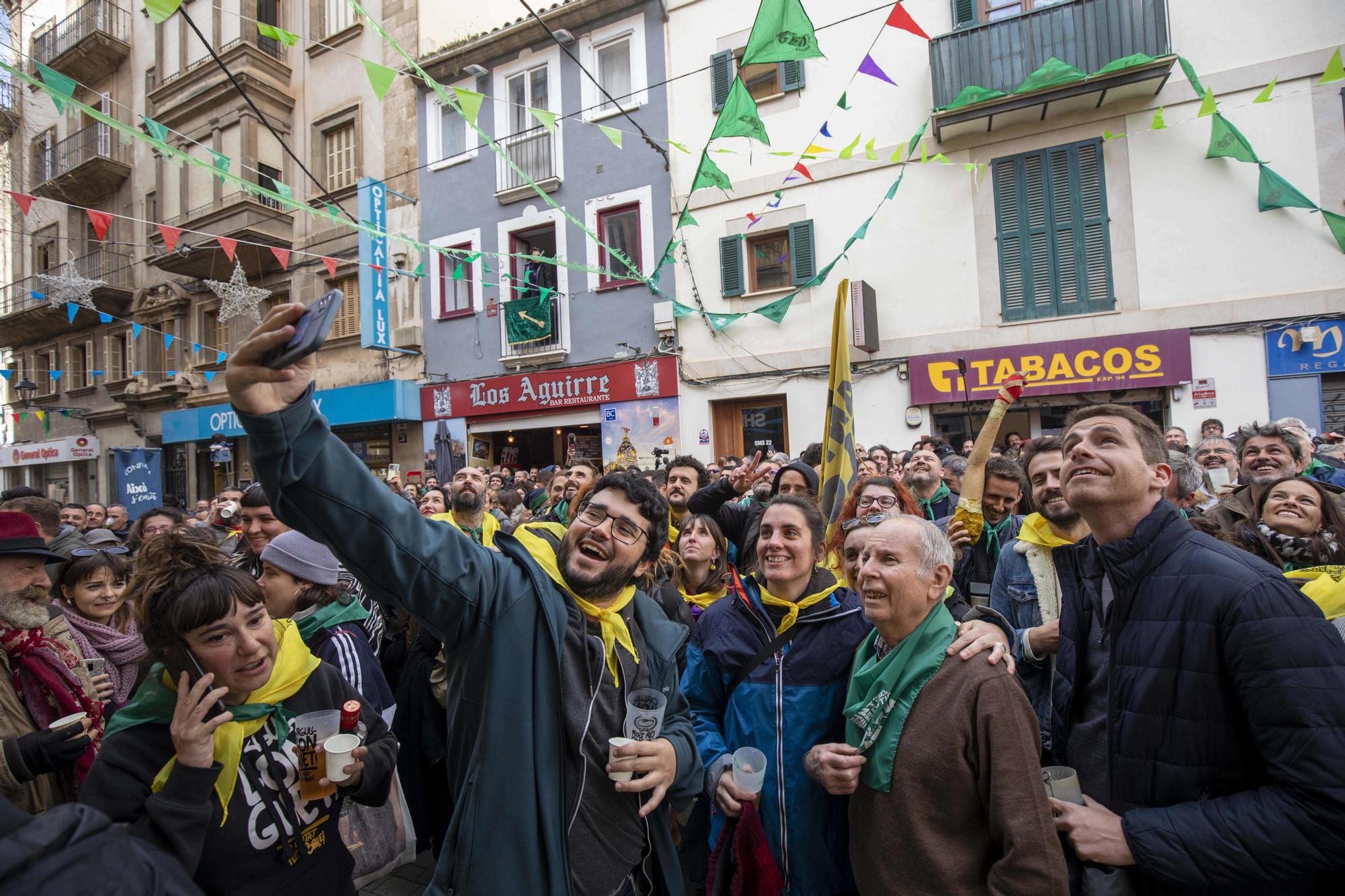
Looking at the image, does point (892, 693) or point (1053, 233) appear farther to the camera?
point (1053, 233)

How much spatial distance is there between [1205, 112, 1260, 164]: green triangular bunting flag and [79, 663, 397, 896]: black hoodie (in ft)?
36.9

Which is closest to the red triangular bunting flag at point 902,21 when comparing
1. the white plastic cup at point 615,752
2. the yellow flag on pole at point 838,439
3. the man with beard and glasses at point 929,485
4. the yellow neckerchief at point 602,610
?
the yellow flag on pole at point 838,439

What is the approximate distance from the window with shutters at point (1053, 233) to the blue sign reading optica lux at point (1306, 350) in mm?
1924

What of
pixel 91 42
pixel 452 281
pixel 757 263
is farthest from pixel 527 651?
pixel 91 42

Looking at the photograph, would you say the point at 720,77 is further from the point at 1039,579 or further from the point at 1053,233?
the point at 1039,579

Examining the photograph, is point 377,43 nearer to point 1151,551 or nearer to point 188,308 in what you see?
point 188,308

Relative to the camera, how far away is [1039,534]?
3014mm

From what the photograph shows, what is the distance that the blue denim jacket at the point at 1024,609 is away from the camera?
2.83 m

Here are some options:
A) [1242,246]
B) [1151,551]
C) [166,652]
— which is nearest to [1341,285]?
[1242,246]

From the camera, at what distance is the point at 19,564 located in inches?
107

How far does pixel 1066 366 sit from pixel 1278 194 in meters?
3.12

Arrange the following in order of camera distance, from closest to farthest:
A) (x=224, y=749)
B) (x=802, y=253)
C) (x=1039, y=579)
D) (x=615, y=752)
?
1. (x=615, y=752)
2. (x=224, y=749)
3. (x=1039, y=579)
4. (x=802, y=253)

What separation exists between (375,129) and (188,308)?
764cm

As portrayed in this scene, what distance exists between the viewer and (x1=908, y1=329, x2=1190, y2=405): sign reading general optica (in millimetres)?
9367
